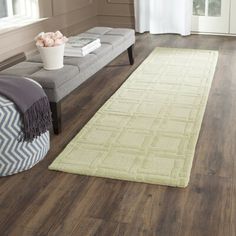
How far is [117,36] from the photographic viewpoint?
432 cm

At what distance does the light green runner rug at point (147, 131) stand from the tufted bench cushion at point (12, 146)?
0.49 ft

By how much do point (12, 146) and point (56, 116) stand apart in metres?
0.61

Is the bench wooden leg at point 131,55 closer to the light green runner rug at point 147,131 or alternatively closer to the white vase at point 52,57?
the light green runner rug at point 147,131

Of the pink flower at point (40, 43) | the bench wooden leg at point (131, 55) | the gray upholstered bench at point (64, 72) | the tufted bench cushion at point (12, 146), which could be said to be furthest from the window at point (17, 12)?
the tufted bench cushion at point (12, 146)

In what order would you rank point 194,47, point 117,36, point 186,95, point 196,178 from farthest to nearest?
point 194,47, point 117,36, point 186,95, point 196,178

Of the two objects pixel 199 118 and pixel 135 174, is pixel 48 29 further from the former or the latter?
pixel 135 174

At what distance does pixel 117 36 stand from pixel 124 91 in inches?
29.0

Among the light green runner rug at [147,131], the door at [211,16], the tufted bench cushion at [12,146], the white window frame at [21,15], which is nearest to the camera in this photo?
the tufted bench cushion at [12,146]

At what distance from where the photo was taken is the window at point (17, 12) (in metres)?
4.32

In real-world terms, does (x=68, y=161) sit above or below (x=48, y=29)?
below

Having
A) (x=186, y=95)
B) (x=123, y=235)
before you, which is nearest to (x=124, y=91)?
(x=186, y=95)

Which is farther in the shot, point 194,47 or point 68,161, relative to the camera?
point 194,47

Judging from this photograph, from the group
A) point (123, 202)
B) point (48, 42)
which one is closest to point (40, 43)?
point (48, 42)

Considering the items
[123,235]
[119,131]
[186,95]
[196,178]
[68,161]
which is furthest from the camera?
[186,95]
